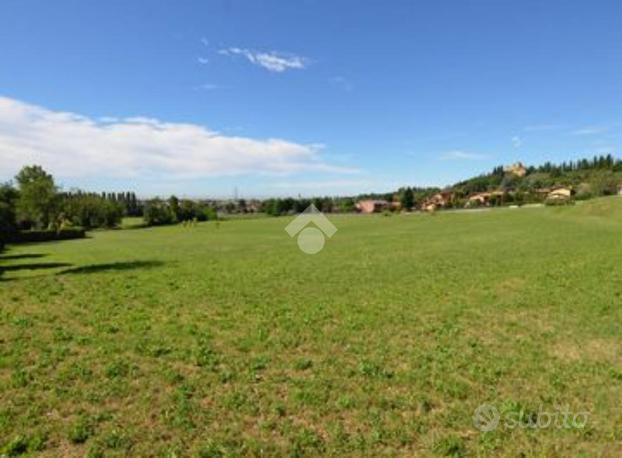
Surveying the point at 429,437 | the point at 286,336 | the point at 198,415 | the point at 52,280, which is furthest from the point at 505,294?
the point at 52,280

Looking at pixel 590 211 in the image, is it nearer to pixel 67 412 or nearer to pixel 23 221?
pixel 67 412

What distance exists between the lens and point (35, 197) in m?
74.1

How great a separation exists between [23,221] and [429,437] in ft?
294

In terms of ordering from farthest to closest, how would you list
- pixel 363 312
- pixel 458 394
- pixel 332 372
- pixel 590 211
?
1. pixel 590 211
2. pixel 363 312
3. pixel 332 372
4. pixel 458 394

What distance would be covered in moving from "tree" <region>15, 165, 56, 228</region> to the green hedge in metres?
9.93

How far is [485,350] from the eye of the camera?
8.62 m

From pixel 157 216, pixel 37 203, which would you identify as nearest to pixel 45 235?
pixel 37 203

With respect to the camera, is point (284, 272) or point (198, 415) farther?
point (284, 272)

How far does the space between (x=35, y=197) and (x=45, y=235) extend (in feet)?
40.8

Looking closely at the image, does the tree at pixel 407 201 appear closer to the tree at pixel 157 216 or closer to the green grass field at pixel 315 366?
the tree at pixel 157 216

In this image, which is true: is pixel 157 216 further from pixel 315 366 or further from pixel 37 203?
pixel 315 366

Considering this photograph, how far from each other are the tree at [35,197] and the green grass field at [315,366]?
6853cm

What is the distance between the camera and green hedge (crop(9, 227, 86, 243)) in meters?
63.7

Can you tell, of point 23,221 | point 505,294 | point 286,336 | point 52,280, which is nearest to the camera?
point 286,336
